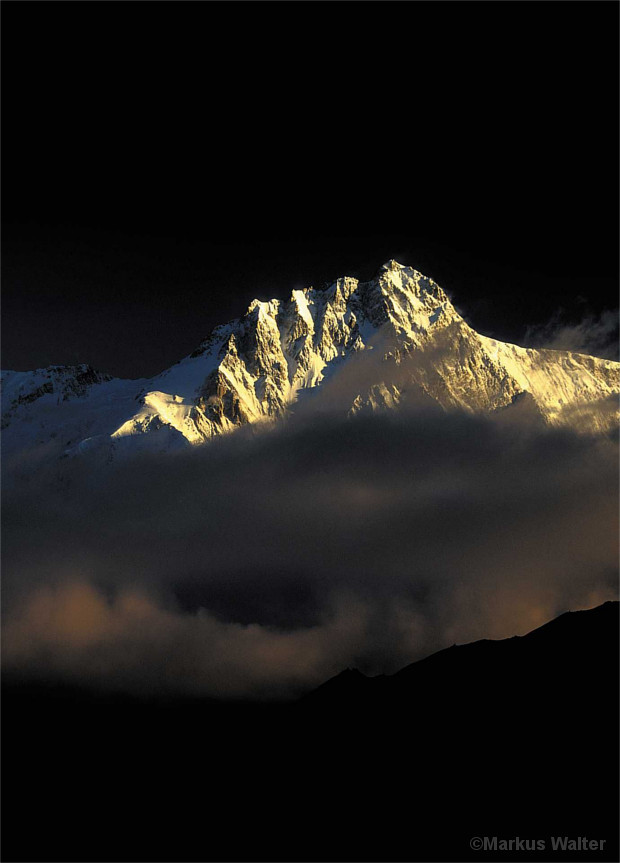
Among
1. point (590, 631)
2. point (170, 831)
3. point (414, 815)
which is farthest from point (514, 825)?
point (170, 831)

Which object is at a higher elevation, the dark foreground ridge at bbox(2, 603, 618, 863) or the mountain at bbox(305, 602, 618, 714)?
the mountain at bbox(305, 602, 618, 714)

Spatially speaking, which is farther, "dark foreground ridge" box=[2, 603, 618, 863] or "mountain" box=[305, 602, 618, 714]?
"mountain" box=[305, 602, 618, 714]

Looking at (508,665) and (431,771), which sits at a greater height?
(508,665)

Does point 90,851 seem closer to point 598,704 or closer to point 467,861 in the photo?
point 467,861

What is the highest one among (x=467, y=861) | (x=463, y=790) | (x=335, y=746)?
(x=335, y=746)

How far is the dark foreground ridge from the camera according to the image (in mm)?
110375

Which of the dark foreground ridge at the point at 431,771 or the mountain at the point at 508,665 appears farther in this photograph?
the mountain at the point at 508,665

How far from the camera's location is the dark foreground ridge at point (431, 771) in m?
110

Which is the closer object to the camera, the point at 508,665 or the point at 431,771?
the point at 431,771

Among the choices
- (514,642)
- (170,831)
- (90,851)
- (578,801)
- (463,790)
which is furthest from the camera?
(90,851)

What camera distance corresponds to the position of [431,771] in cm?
12400

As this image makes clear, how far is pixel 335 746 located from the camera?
14400 centimetres

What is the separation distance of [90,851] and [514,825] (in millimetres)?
88991

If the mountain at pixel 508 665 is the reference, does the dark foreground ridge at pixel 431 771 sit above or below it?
below
